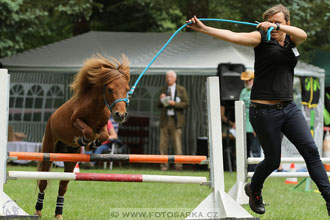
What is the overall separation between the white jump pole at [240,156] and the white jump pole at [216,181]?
4.11 ft

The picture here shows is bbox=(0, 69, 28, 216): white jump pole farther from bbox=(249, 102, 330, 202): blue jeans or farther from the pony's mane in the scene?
bbox=(249, 102, 330, 202): blue jeans

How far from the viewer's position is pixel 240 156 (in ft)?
20.9

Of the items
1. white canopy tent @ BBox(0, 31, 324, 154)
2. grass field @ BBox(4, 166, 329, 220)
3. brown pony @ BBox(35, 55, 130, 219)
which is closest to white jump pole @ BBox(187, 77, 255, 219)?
grass field @ BBox(4, 166, 329, 220)

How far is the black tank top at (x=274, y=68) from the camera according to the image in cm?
470

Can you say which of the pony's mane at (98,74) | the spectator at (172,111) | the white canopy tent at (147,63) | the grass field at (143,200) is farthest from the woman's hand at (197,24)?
the white canopy tent at (147,63)

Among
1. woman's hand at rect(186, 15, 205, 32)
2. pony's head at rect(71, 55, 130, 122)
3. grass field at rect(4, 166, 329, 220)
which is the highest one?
woman's hand at rect(186, 15, 205, 32)

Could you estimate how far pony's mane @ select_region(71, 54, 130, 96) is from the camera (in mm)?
5553

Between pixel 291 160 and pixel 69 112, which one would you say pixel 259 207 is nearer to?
pixel 291 160

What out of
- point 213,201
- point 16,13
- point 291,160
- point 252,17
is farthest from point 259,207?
point 16,13

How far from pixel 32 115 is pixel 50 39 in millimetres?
5833

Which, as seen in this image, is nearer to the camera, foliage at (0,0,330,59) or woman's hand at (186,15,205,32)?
woman's hand at (186,15,205,32)

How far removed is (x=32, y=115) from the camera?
46.5ft

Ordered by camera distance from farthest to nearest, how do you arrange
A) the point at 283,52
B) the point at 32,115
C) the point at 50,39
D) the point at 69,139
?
the point at 50,39, the point at 32,115, the point at 69,139, the point at 283,52

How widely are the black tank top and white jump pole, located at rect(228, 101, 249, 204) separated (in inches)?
65.8
